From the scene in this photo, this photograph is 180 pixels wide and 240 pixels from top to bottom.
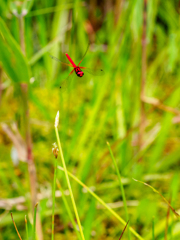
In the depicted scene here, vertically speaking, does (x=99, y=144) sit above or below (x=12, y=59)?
below

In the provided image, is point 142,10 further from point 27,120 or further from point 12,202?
point 12,202

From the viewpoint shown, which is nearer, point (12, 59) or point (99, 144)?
point (12, 59)

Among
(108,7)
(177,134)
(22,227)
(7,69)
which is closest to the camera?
(7,69)

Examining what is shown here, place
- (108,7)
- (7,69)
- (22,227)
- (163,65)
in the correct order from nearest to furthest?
1. (7,69)
2. (22,227)
3. (163,65)
4. (108,7)

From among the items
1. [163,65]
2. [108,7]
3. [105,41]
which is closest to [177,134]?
[163,65]

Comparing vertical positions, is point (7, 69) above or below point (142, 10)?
below

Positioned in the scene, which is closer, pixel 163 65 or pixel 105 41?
pixel 163 65

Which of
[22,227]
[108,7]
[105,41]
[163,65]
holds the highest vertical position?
[108,7]
